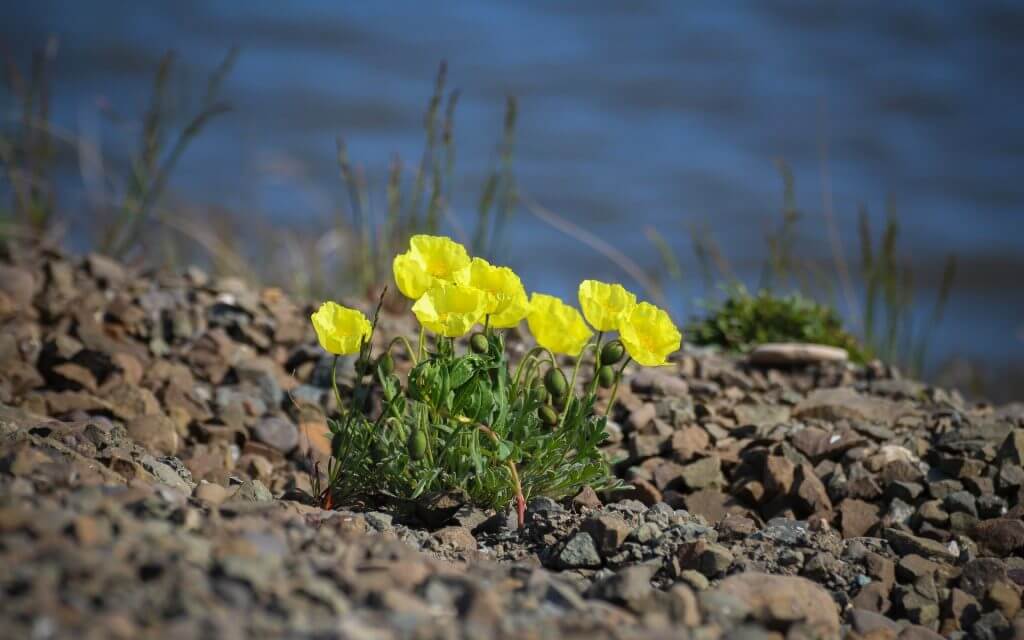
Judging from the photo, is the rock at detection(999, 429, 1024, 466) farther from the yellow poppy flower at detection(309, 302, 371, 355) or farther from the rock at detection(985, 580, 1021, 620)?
the yellow poppy flower at detection(309, 302, 371, 355)

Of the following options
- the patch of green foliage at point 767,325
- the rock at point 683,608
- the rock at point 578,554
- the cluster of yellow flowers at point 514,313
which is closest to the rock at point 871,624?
the rock at point 683,608

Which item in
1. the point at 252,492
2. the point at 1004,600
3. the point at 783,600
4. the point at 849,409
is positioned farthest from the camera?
the point at 849,409

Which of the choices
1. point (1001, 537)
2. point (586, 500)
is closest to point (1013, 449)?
point (1001, 537)

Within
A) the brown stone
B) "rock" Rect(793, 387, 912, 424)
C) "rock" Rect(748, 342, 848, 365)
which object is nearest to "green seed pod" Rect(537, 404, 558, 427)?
the brown stone

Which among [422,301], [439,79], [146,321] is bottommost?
[146,321]

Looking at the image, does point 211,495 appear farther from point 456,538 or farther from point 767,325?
point 767,325

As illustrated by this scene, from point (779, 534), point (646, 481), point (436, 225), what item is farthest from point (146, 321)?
point (779, 534)

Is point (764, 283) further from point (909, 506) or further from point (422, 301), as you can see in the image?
point (422, 301)
